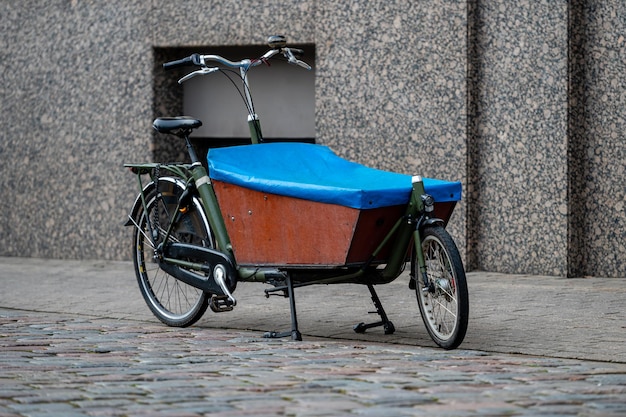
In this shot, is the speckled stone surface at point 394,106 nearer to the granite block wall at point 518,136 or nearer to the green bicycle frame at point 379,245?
the granite block wall at point 518,136

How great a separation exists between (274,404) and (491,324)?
243cm

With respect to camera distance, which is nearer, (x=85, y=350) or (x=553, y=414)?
(x=553, y=414)

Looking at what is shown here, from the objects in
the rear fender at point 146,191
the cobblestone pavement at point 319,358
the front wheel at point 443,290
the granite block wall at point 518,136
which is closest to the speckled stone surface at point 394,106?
the granite block wall at point 518,136

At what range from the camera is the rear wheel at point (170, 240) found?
21.9ft

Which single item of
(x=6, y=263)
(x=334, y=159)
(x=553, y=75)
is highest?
A: (x=553, y=75)

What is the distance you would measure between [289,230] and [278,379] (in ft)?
4.27

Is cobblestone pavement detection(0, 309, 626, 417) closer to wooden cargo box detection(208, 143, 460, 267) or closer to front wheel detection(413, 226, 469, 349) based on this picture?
front wheel detection(413, 226, 469, 349)

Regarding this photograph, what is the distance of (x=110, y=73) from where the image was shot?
35.9 feet

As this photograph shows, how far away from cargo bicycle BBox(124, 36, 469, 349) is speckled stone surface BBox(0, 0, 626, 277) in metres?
2.75

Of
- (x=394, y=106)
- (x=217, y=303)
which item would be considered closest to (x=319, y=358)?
(x=217, y=303)

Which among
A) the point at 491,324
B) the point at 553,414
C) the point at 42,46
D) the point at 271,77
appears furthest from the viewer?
the point at 42,46

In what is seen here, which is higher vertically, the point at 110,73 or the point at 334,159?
the point at 110,73

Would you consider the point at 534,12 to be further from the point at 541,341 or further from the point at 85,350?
the point at 85,350

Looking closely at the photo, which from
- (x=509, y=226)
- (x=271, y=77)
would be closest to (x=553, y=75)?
(x=509, y=226)
